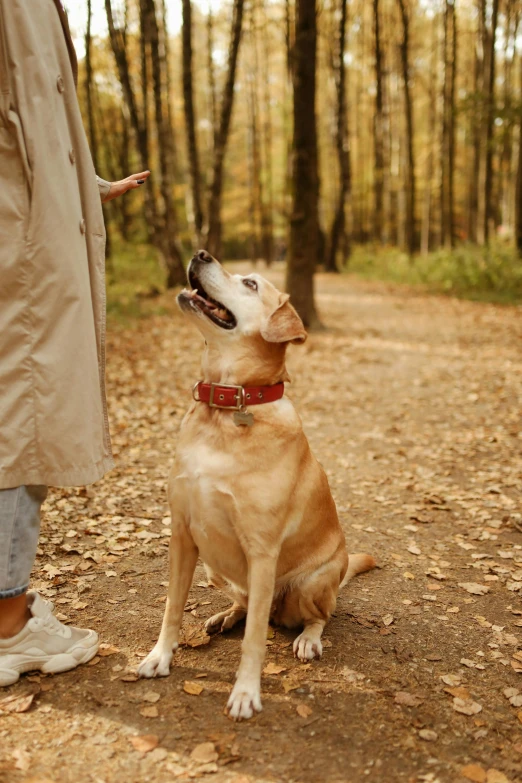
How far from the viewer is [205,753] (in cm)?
248

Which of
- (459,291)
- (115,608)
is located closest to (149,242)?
(459,291)

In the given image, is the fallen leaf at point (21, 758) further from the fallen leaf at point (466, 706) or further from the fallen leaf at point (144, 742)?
the fallen leaf at point (466, 706)

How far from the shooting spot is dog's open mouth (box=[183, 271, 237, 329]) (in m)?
3.01

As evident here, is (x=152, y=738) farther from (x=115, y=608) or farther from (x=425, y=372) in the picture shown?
(x=425, y=372)

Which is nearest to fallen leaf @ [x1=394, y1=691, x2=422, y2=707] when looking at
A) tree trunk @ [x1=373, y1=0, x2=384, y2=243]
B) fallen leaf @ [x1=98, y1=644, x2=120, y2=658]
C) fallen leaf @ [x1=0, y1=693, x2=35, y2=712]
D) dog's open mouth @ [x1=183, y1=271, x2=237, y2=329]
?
fallen leaf @ [x1=98, y1=644, x2=120, y2=658]

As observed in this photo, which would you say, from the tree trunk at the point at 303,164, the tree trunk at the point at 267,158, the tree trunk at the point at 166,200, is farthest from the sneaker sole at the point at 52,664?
the tree trunk at the point at 267,158

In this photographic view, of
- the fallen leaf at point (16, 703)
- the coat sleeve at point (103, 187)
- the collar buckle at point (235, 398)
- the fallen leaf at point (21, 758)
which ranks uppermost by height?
the coat sleeve at point (103, 187)

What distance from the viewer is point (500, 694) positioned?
2.97m

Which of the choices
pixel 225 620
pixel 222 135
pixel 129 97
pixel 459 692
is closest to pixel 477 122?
pixel 222 135

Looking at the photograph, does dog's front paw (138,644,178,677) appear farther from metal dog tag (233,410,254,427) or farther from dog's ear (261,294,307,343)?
dog's ear (261,294,307,343)

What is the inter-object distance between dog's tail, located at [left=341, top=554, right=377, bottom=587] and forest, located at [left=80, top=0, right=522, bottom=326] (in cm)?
878

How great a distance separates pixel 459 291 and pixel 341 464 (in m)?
13.7

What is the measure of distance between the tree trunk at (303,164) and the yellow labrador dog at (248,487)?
908cm

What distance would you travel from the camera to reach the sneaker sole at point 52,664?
9.09 ft
